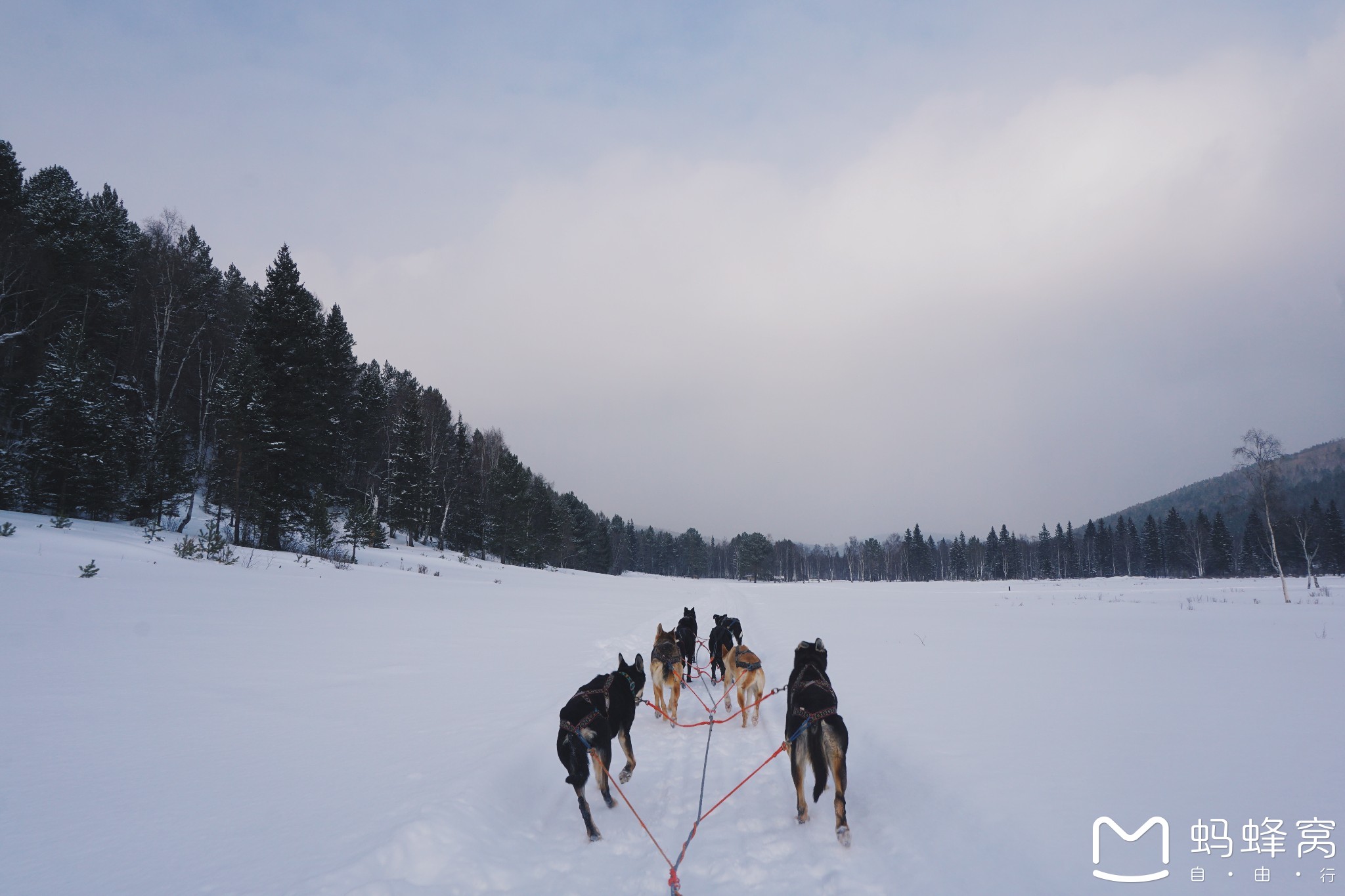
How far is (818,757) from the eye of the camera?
3.97m

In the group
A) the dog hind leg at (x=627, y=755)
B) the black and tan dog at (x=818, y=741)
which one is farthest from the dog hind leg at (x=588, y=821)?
the black and tan dog at (x=818, y=741)

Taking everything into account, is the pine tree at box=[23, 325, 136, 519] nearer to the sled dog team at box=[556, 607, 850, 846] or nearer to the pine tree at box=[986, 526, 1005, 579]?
the sled dog team at box=[556, 607, 850, 846]

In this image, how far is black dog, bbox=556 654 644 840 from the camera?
4.05 m

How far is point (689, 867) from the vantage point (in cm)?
367

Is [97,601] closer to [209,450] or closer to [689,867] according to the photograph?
[689,867]

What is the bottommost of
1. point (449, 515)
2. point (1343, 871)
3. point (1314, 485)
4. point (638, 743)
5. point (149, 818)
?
point (638, 743)

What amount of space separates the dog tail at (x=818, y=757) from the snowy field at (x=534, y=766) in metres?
0.45

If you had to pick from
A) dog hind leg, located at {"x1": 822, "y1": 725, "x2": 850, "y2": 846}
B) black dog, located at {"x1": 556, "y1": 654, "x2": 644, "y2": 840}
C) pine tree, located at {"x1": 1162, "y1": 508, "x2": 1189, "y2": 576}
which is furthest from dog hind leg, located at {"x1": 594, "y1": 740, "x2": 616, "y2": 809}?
pine tree, located at {"x1": 1162, "y1": 508, "x2": 1189, "y2": 576}

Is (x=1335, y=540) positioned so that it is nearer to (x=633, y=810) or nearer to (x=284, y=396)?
(x=633, y=810)

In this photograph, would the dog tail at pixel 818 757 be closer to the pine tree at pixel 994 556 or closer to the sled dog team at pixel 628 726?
the sled dog team at pixel 628 726

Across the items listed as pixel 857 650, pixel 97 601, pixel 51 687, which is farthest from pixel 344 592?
pixel 857 650

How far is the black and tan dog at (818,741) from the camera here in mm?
3881

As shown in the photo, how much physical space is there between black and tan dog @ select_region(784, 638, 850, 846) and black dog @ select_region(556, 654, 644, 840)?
5.16ft

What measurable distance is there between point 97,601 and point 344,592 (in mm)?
6891
